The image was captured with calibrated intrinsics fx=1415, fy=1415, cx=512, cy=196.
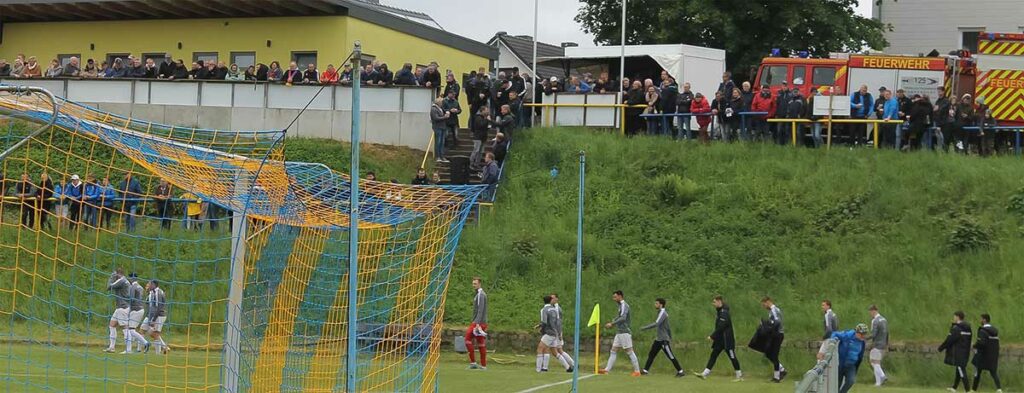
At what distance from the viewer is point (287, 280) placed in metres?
16.0

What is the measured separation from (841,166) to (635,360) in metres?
9.18

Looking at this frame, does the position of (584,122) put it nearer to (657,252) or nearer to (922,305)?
(657,252)

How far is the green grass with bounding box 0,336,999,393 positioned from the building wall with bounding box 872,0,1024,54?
25.8 m

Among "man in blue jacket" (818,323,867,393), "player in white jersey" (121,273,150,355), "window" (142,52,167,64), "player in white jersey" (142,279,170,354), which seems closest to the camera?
"man in blue jacket" (818,323,867,393)

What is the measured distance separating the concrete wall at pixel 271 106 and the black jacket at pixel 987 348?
15148 mm

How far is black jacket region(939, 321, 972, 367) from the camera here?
21.8 meters

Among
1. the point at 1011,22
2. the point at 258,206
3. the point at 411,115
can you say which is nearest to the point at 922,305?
the point at 411,115

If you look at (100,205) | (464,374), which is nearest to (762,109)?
(464,374)

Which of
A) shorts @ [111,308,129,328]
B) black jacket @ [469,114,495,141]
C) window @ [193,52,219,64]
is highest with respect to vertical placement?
window @ [193,52,219,64]

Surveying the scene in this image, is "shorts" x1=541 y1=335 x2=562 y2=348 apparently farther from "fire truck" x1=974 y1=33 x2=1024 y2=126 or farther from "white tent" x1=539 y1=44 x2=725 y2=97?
"white tent" x1=539 y1=44 x2=725 y2=97

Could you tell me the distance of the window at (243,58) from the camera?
37459mm

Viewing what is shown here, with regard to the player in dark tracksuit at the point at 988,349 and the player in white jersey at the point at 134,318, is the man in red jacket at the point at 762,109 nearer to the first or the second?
the player in dark tracksuit at the point at 988,349

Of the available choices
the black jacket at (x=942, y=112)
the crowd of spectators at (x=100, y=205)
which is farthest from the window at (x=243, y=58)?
the black jacket at (x=942, y=112)

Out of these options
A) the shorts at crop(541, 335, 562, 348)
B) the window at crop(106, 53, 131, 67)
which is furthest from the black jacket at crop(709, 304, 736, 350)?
the window at crop(106, 53, 131, 67)
